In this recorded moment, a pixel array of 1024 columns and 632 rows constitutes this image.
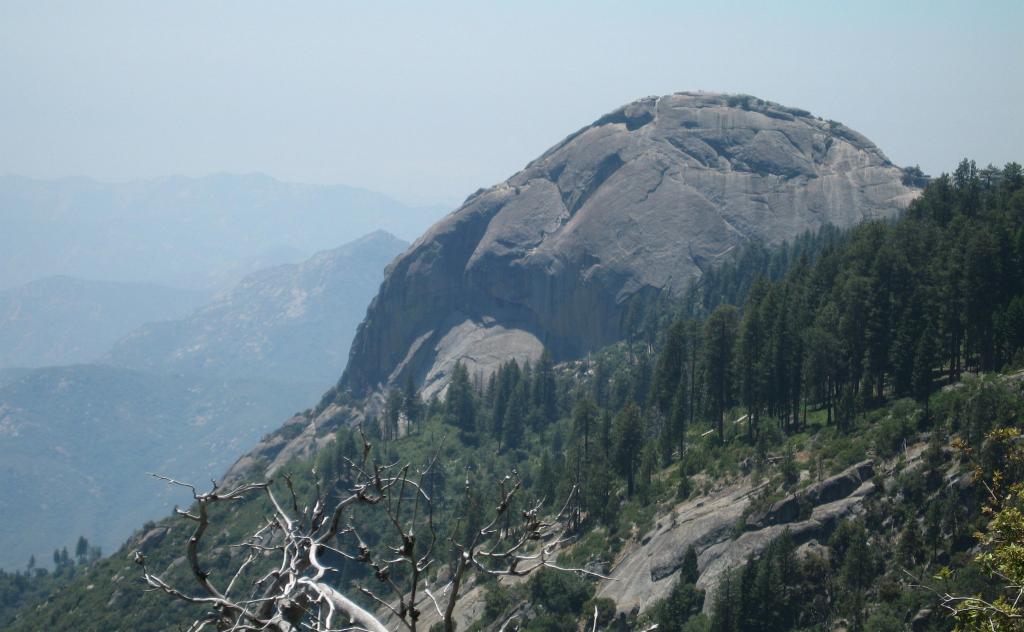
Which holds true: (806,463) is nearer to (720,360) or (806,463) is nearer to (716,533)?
(716,533)

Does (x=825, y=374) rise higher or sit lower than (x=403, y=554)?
lower

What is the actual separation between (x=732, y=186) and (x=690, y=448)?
255 feet

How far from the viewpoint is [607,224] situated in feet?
421

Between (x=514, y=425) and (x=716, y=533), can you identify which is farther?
(x=514, y=425)

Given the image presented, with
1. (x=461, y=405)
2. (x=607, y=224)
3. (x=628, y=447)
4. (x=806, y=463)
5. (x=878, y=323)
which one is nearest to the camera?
(x=806, y=463)

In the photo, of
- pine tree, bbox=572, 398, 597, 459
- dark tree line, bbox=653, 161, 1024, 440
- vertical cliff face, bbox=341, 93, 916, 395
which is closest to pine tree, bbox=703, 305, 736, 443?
dark tree line, bbox=653, 161, 1024, 440

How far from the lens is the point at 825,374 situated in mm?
53781

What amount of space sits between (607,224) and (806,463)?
278 ft

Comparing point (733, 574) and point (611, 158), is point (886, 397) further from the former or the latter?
point (611, 158)

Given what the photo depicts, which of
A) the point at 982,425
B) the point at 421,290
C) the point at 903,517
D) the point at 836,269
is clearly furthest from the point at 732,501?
the point at 421,290

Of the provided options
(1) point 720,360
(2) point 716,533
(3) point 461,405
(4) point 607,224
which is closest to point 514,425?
(3) point 461,405

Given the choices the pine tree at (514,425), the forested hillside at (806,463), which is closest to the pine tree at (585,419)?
the forested hillside at (806,463)

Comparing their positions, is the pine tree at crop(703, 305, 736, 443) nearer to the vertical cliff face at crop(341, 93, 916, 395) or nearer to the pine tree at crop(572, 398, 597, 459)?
the pine tree at crop(572, 398, 597, 459)

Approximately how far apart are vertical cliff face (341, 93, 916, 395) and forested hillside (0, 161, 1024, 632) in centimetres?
4306
